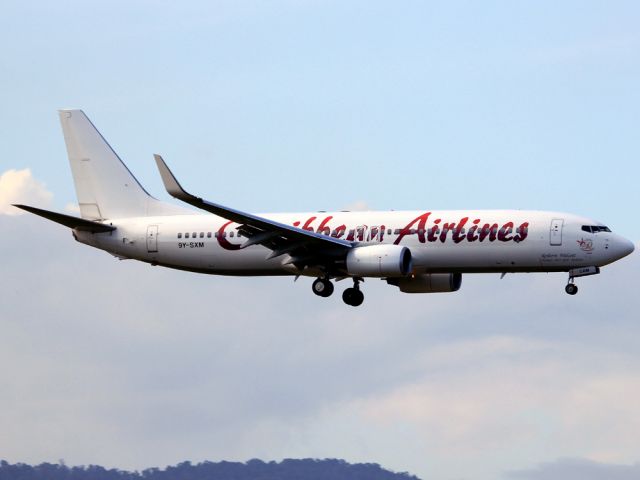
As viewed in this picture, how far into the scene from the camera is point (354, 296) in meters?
71.6

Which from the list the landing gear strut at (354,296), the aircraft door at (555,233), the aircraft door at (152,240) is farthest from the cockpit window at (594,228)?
the aircraft door at (152,240)

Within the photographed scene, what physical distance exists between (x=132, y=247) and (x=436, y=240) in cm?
1653

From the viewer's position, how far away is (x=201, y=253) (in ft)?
236

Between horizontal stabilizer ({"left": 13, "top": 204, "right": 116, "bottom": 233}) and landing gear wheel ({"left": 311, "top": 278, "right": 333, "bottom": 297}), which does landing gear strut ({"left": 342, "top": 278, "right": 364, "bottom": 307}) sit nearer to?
landing gear wheel ({"left": 311, "top": 278, "right": 333, "bottom": 297})

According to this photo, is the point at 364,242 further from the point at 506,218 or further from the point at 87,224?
the point at 87,224

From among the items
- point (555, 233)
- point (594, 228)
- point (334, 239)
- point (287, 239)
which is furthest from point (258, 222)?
point (594, 228)

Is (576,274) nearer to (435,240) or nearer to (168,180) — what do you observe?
(435,240)

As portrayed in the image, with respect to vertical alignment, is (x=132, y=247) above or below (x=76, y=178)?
below

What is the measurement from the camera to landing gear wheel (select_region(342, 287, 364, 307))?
235 ft

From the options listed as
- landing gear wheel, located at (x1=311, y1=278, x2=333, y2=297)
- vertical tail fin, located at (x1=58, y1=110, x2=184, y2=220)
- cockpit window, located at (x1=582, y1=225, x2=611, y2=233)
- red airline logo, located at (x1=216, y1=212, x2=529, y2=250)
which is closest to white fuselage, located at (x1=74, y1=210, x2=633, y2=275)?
red airline logo, located at (x1=216, y1=212, x2=529, y2=250)

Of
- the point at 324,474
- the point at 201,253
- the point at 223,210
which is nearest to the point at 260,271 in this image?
the point at 201,253

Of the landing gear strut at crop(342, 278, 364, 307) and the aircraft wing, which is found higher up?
the aircraft wing

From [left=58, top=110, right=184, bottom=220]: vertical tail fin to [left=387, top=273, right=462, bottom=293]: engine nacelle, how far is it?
12335mm

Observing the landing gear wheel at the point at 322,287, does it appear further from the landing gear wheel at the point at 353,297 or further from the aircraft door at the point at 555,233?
the aircraft door at the point at 555,233
